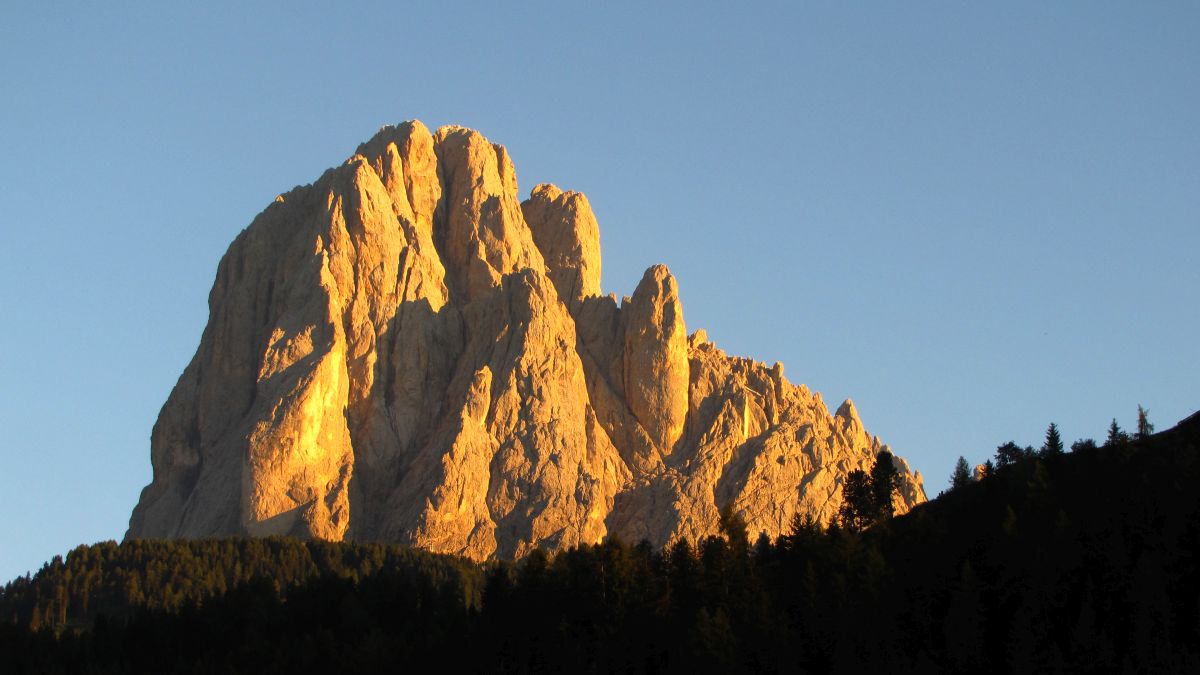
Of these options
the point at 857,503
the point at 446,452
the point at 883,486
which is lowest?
A: the point at 857,503

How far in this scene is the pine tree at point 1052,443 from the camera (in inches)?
5805

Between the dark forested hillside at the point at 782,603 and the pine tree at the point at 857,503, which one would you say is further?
the pine tree at the point at 857,503

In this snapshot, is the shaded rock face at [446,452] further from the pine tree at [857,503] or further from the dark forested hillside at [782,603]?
the pine tree at [857,503]

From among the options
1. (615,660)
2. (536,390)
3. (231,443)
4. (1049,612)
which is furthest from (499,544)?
(1049,612)

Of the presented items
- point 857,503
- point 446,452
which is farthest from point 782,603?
point 446,452

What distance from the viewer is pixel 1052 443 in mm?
150875

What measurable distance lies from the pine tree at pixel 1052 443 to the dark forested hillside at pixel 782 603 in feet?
5.26

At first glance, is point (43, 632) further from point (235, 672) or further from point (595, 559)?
point (595, 559)

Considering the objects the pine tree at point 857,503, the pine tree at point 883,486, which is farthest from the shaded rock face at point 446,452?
the pine tree at point 883,486

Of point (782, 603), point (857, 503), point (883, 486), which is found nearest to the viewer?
point (782, 603)

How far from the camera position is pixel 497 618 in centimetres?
14050

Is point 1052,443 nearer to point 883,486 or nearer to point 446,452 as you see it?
point 883,486

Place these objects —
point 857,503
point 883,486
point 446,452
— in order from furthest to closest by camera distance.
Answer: point 446,452 < point 883,486 < point 857,503

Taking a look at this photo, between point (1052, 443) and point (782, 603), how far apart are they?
29976 mm
